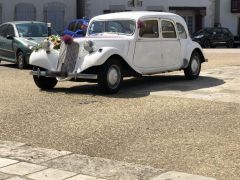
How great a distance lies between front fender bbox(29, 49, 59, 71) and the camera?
36.6 ft

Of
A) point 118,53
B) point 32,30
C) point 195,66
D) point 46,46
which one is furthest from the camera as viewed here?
point 32,30

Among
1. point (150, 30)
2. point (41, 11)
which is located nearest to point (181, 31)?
point (150, 30)

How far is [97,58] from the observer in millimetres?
10367

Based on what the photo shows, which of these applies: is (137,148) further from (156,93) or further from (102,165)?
(156,93)

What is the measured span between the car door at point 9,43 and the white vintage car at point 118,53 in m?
5.32

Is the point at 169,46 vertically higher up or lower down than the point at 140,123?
higher up

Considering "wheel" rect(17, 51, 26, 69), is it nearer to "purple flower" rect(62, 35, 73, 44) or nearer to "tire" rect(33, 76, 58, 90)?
"tire" rect(33, 76, 58, 90)

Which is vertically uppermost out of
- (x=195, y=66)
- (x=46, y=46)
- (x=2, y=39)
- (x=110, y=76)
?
(x=46, y=46)

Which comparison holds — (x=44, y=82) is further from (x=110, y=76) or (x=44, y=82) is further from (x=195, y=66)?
(x=195, y=66)

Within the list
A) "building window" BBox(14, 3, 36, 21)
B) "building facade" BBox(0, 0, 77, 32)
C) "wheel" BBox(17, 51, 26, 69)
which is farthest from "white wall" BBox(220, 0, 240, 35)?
"wheel" BBox(17, 51, 26, 69)

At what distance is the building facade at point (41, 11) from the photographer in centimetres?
3141

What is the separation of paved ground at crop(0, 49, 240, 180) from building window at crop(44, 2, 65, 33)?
20961mm

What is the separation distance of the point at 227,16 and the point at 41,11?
13264mm

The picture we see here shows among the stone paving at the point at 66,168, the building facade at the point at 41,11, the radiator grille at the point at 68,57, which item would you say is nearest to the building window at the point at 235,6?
the building facade at the point at 41,11
